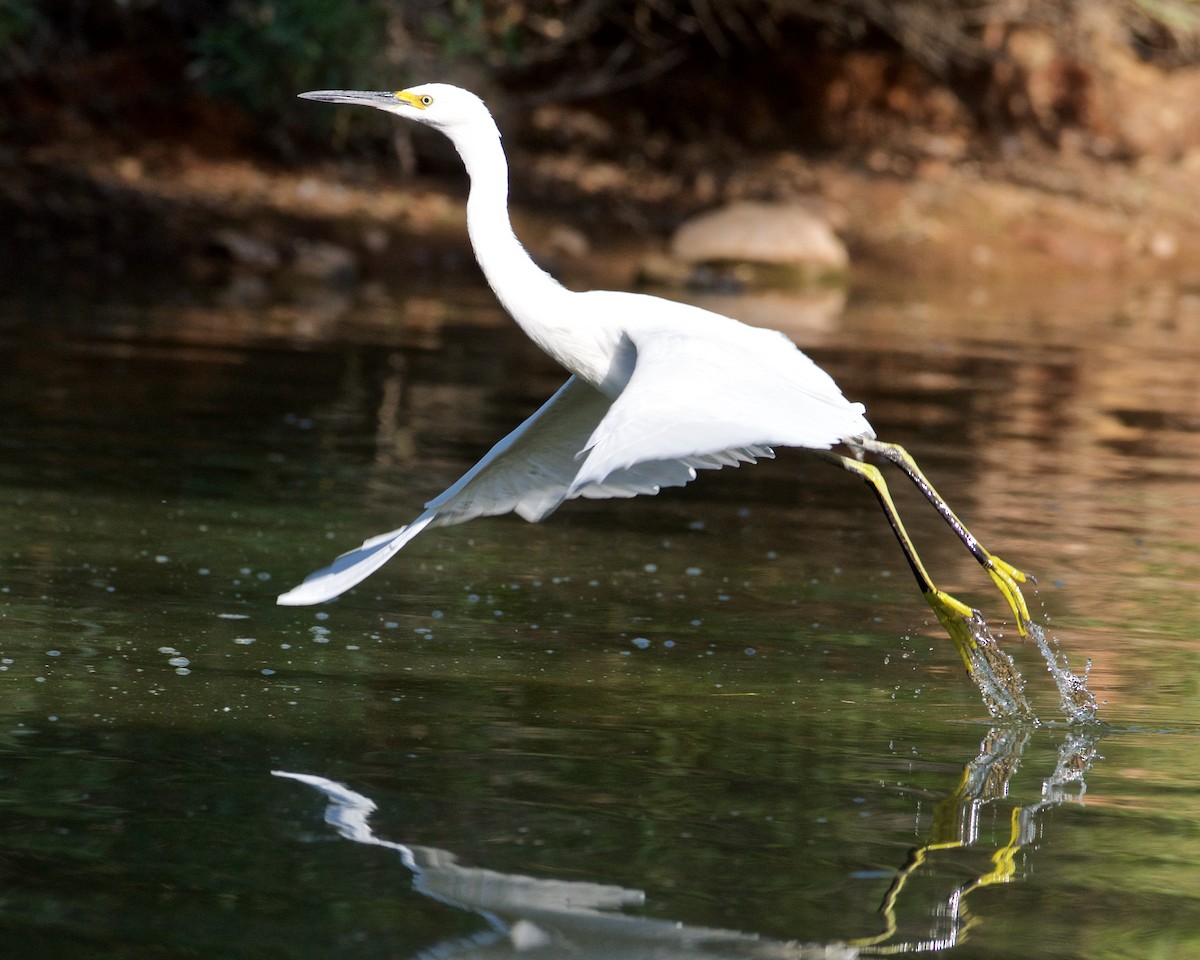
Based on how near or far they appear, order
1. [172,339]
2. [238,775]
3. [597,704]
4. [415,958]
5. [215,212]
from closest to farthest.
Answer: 1. [415,958]
2. [238,775]
3. [597,704]
4. [172,339]
5. [215,212]

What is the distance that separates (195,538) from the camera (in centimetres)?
768

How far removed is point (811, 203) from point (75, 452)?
1630 cm

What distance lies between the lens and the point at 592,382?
6266 millimetres

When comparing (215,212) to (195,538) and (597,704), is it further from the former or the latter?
(597,704)

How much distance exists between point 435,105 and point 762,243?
1505 centimetres

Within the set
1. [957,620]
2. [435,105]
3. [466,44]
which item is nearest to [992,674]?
[957,620]

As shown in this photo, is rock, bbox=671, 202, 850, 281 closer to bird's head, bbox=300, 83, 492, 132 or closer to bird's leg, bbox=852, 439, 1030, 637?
bird's head, bbox=300, 83, 492, 132

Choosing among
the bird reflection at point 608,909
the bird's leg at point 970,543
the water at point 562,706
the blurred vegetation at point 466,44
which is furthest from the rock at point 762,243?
the bird reflection at point 608,909

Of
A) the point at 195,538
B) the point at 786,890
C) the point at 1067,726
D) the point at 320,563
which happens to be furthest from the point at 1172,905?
the point at 195,538

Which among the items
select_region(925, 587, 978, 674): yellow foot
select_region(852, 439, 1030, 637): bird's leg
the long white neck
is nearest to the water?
select_region(925, 587, 978, 674): yellow foot

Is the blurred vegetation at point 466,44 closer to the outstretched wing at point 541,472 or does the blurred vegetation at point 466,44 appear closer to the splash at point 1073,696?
the outstretched wing at point 541,472

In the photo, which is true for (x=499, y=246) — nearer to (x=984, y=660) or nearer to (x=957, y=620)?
(x=957, y=620)

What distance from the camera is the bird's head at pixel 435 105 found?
6.45 m

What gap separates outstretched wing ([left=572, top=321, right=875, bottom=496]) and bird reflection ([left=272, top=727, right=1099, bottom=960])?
0.91m
